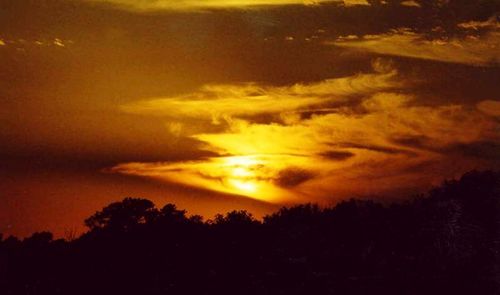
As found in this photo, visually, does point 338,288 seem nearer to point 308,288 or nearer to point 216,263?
point 308,288

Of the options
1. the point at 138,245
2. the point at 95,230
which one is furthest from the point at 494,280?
the point at 95,230

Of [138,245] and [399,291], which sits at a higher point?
[138,245]

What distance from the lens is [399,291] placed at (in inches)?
1022

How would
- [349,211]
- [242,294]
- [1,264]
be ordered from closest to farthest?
[242,294]
[1,264]
[349,211]

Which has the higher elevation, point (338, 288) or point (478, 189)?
point (478, 189)

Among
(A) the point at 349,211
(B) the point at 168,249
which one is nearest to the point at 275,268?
(B) the point at 168,249

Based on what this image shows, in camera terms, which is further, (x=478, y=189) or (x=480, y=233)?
(x=478, y=189)

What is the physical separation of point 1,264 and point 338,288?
34.0ft

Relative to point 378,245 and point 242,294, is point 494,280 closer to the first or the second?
point 378,245

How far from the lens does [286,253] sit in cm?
2742

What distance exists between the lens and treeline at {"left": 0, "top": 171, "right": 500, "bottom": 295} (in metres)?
25.8

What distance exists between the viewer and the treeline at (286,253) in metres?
25.8

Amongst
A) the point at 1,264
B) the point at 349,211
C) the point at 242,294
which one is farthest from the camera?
the point at 349,211

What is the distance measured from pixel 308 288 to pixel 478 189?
28.4 feet
